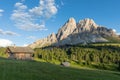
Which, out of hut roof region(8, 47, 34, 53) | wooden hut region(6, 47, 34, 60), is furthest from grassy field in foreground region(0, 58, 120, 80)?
hut roof region(8, 47, 34, 53)

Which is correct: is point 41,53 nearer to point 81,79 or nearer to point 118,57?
point 118,57

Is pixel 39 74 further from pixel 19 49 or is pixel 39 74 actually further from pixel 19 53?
pixel 19 49

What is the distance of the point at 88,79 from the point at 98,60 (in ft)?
463

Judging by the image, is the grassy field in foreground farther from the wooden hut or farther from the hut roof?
Answer: the hut roof

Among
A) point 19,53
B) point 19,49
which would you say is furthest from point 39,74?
point 19,49

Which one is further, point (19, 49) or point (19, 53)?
point (19, 49)

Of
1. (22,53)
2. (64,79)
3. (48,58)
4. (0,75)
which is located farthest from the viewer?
(48,58)

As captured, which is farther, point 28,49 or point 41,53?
point 41,53

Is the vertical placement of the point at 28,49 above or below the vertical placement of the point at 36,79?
above

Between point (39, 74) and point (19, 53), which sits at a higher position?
point (19, 53)

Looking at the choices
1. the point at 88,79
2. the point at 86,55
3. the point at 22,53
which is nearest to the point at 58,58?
the point at 86,55

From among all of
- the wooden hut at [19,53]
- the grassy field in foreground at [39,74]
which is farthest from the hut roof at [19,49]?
the grassy field in foreground at [39,74]

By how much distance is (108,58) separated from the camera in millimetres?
185000

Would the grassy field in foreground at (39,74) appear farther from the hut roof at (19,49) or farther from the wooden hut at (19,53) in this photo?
the hut roof at (19,49)
